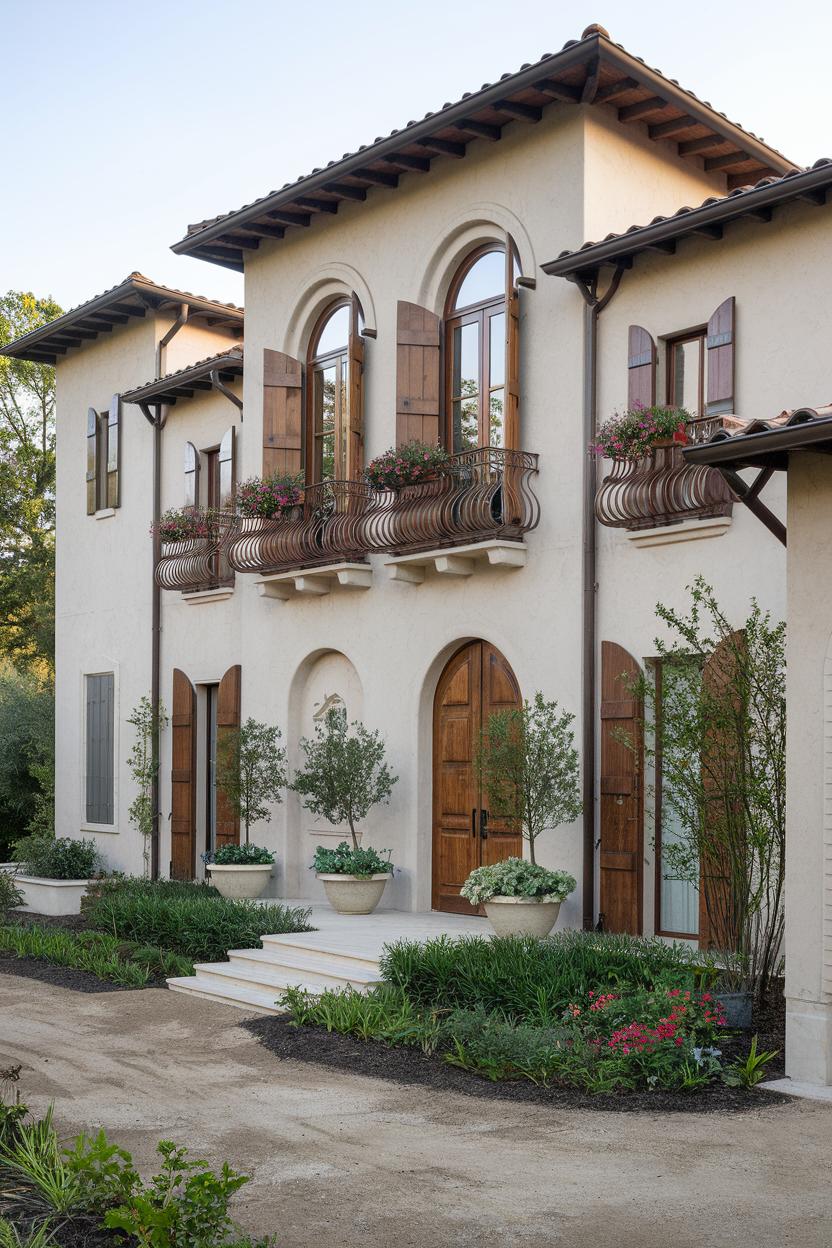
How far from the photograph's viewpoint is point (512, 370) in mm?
13234

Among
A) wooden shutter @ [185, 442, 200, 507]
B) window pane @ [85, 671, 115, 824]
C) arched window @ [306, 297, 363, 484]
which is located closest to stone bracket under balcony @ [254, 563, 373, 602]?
arched window @ [306, 297, 363, 484]

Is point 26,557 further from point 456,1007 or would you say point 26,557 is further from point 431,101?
point 456,1007

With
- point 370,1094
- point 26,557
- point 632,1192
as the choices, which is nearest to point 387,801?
point 370,1094

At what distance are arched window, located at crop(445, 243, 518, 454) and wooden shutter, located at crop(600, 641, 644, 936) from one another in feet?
9.33

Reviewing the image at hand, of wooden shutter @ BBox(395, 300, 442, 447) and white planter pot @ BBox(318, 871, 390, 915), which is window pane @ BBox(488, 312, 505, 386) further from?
white planter pot @ BBox(318, 871, 390, 915)

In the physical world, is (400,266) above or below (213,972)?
above

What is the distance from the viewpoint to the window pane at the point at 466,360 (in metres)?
14.2

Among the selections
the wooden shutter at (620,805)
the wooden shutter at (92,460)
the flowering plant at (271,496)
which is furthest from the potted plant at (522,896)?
the wooden shutter at (92,460)

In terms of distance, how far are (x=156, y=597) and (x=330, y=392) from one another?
14.4 feet

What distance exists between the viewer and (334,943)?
1184 centimetres

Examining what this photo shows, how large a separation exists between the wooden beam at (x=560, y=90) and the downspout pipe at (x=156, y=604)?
762 cm

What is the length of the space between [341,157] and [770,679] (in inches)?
315

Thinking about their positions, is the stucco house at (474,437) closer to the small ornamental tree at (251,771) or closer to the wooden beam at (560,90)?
the wooden beam at (560,90)

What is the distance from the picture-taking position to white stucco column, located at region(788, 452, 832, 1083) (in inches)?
311
